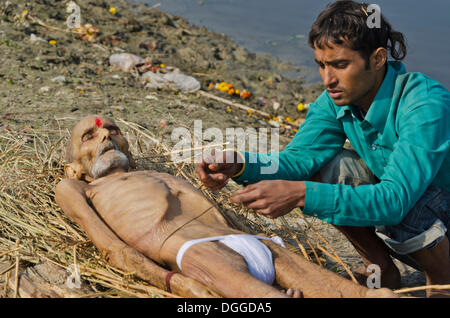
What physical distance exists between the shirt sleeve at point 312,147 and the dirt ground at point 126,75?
1.02m

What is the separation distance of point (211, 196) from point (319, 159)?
1.04 m

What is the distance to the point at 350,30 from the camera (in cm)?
306

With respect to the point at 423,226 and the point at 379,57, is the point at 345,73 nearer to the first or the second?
the point at 379,57

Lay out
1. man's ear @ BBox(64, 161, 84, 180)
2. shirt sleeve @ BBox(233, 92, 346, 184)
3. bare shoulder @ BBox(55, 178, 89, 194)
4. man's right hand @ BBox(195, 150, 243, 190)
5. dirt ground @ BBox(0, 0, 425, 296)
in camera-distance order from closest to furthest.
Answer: man's right hand @ BBox(195, 150, 243, 190) < bare shoulder @ BBox(55, 178, 89, 194) < shirt sleeve @ BBox(233, 92, 346, 184) < man's ear @ BBox(64, 161, 84, 180) < dirt ground @ BBox(0, 0, 425, 296)

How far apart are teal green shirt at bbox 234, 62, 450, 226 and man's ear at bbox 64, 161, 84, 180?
4.16 feet

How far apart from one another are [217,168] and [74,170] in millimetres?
1279

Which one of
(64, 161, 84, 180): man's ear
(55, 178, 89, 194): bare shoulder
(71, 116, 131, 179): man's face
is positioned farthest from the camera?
(64, 161, 84, 180): man's ear

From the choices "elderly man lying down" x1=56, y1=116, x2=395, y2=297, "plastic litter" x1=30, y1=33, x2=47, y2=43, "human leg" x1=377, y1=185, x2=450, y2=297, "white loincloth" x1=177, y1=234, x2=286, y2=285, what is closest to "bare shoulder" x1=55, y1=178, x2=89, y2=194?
"elderly man lying down" x1=56, y1=116, x2=395, y2=297

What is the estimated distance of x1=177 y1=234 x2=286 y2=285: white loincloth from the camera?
2.83m

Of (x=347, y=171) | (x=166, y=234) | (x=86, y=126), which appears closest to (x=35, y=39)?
(x=86, y=126)

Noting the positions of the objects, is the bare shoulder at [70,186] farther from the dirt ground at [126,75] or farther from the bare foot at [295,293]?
the bare foot at [295,293]

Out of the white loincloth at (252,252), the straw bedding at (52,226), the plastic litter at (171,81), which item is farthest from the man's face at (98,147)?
the plastic litter at (171,81)

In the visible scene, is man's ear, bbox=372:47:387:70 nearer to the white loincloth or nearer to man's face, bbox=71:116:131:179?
the white loincloth
